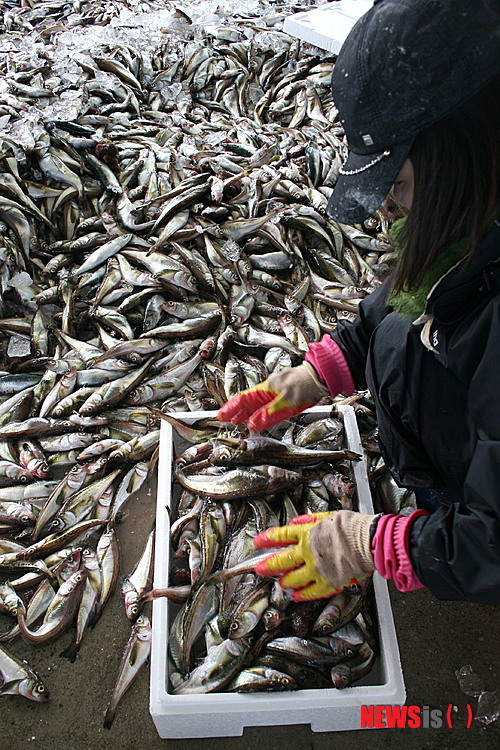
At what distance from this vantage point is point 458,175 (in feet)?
3.89

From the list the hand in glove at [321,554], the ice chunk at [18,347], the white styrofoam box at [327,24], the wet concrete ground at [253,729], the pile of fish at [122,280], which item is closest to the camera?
the hand in glove at [321,554]

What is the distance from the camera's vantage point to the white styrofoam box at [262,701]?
5.92 ft

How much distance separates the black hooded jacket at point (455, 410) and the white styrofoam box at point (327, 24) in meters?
5.30

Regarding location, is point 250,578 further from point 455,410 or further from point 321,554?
point 455,410

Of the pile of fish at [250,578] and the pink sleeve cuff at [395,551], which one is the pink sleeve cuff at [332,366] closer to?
the pile of fish at [250,578]

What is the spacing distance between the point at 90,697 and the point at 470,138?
8.00 ft

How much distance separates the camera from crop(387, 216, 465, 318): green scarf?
1.34m

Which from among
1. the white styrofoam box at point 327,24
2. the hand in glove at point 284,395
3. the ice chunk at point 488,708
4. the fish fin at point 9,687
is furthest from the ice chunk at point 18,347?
the white styrofoam box at point 327,24

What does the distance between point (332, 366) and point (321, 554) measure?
0.80 m

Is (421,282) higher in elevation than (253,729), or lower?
higher

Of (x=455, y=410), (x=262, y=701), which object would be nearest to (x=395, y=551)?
(x=455, y=410)

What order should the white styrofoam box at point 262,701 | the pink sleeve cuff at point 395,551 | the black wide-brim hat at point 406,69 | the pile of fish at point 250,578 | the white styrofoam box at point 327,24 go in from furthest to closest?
the white styrofoam box at point 327,24 < the pile of fish at point 250,578 < the white styrofoam box at point 262,701 < the pink sleeve cuff at point 395,551 < the black wide-brim hat at point 406,69

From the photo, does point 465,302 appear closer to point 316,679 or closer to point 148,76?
point 316,679

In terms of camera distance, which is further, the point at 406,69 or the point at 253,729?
the point at 253,729
